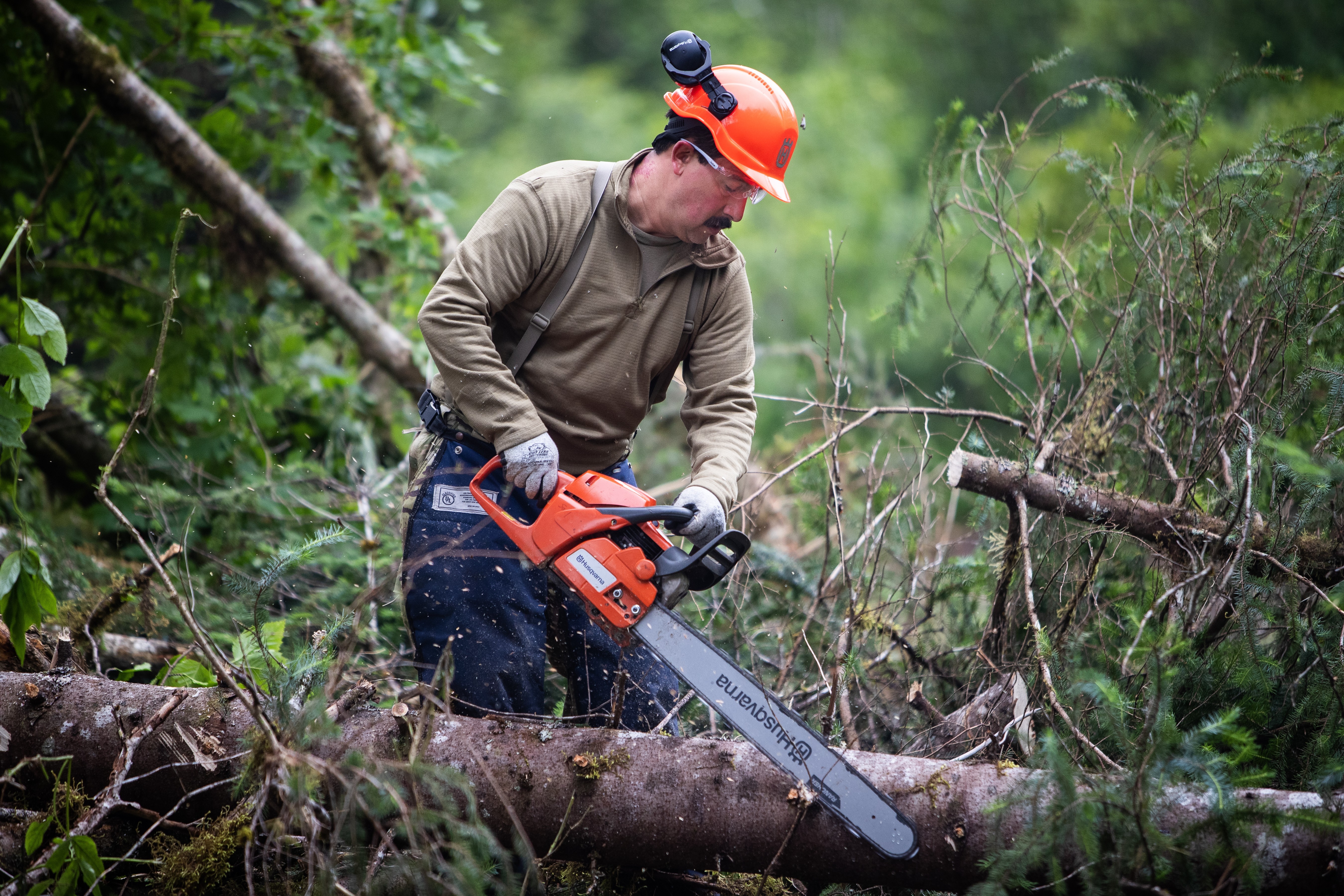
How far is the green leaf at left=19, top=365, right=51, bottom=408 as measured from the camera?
2195mm

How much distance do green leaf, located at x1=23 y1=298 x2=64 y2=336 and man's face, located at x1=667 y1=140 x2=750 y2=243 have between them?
162 centimetres

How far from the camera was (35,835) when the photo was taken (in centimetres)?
186

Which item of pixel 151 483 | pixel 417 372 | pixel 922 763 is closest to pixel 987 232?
pixel 922 763

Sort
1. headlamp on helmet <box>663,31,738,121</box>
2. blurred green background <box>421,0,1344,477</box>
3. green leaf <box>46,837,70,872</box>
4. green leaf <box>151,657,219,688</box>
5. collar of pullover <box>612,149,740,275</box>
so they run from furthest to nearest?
blurred green background <box>421,0,1344,477</box>, green leaf <box>151,657,219,688</box>, collar of pullover <box>612,149,740,275</box>, headlamp on helmet <box>663,31,738,121</box>, green leaf <box>46,837,70,872</box>

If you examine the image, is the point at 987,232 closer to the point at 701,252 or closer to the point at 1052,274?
the point at 1052,274

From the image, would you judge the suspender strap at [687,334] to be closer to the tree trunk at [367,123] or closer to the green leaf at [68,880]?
the green leaf at [68,880]

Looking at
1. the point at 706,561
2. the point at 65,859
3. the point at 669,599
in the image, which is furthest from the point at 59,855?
the point at 706,561

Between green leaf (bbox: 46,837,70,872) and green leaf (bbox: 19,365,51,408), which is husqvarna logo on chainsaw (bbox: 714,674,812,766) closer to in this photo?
green leaf (bbox: 46,837,70,872)

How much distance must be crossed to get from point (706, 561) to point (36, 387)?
5.87 feet

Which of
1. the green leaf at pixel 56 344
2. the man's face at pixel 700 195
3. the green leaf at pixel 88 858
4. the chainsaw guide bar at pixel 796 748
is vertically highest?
the man's face at pixel 700 195

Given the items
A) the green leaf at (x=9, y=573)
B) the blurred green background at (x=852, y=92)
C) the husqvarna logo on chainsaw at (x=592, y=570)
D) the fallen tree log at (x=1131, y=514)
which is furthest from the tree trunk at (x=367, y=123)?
the fallen tree log at (x=1131, y=514)

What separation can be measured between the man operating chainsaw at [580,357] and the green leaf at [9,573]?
3.04 feet

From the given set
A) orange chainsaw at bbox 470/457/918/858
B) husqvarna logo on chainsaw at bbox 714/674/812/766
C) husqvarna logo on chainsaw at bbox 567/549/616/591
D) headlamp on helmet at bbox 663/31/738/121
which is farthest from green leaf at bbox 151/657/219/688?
headlamp on helmet at bbox 663/31/738/121

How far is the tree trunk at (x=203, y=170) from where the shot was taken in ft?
13.6
